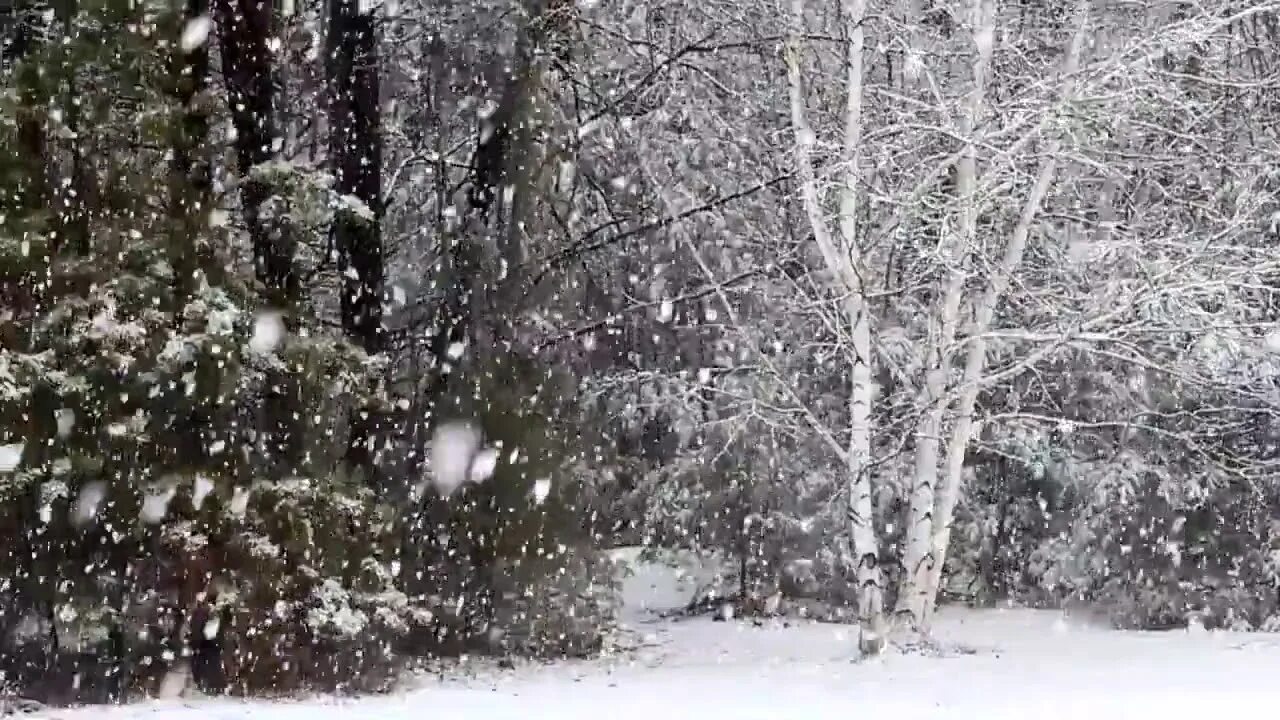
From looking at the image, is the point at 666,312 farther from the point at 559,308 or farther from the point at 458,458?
the point at 458,458

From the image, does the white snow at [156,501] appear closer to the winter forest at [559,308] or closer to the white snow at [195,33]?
the winter forest at [559,308]

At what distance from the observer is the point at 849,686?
8.52m

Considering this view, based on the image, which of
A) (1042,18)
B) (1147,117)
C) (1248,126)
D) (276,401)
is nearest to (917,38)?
(1042,18)

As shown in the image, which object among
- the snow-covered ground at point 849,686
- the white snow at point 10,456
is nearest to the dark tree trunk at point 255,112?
the white snow at point 10,456

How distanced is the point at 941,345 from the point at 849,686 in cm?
295

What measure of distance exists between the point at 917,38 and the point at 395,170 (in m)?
4.84

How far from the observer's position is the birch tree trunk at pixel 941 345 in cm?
972

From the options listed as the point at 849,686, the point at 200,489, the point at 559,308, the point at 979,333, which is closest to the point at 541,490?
the point at 559,308

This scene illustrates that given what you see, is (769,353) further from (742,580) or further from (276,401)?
(276,401)

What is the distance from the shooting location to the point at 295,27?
10.4 metres

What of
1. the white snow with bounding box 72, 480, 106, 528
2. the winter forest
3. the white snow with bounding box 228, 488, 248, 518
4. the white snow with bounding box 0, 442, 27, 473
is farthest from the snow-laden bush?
the white snow with bounding box 0, 442, 27, 473

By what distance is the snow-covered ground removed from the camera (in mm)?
7211

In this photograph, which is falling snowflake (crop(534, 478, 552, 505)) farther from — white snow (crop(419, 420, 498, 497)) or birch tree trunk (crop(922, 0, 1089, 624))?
birch tree trunk (crop(922, 0, 1089, 624))

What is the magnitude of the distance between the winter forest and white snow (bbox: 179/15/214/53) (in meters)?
0.03
